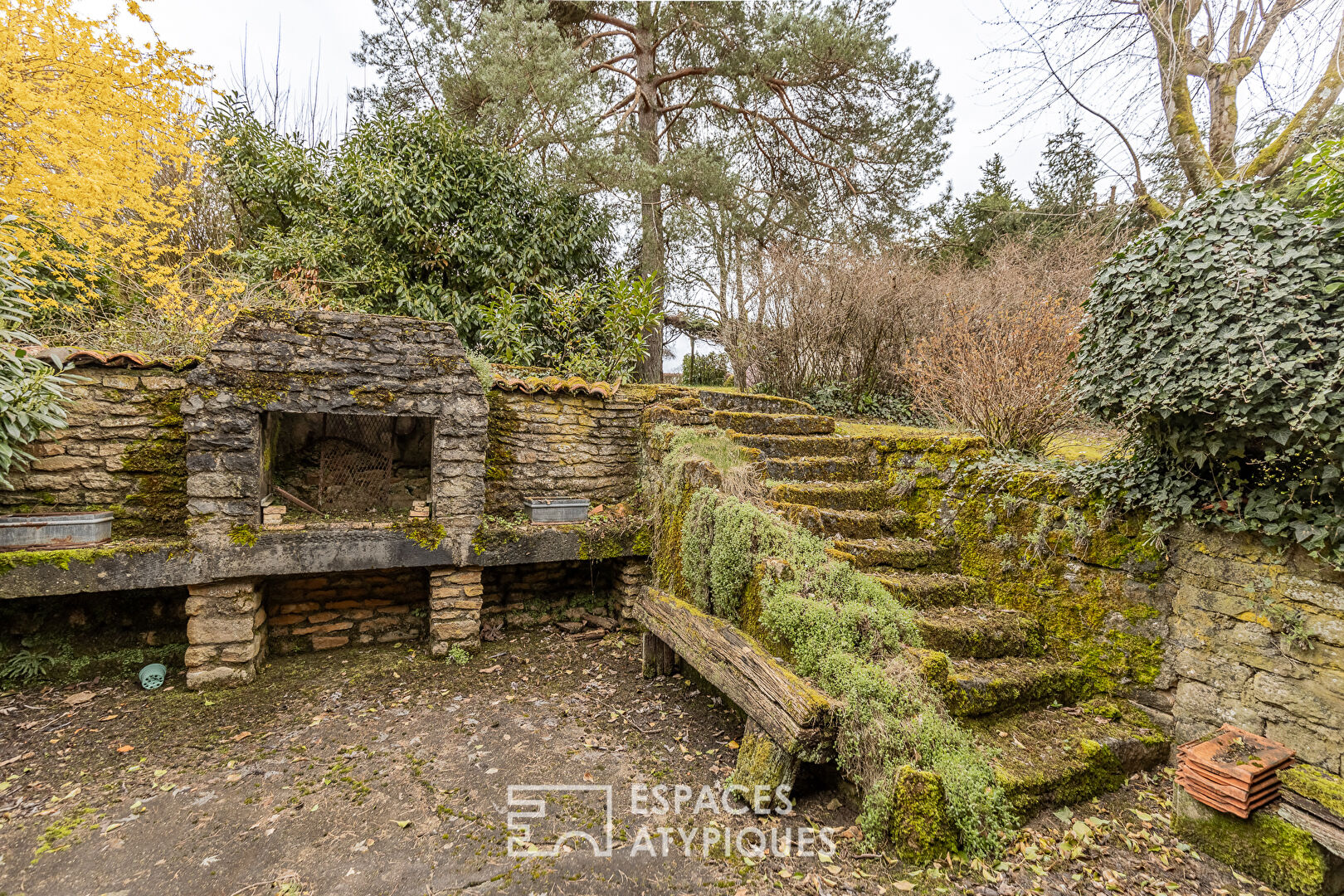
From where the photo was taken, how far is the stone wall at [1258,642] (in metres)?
2.60

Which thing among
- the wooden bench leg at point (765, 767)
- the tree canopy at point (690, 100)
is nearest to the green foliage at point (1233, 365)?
the wooden bench leg at point (765, 767)

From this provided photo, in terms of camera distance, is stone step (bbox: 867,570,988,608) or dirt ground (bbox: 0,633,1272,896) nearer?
dirt ground (bbox: 0,633,1272,896)

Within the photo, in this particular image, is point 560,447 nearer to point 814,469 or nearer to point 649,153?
point 814,469

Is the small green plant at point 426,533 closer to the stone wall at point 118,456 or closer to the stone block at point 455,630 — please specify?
the stone block at point 455,630

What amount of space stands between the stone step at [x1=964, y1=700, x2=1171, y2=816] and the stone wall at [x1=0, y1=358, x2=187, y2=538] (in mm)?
6211

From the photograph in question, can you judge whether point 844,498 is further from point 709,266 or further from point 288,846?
point 709,266

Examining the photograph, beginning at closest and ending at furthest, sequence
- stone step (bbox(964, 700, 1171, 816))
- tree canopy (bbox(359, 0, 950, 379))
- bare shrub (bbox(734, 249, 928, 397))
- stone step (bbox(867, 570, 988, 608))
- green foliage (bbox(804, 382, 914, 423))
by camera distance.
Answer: stone step (bbox(964, 700, 1171, 816)) → stone step (bbox(867, 570, 988, 608)) → tree canopy (bbox(359, 0, 950, 379)) → bare shrub (bbox(734, 249, 928, 397)) → green foliage (bbox(804, 382, 914, 423))

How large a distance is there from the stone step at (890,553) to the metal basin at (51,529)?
5667mm

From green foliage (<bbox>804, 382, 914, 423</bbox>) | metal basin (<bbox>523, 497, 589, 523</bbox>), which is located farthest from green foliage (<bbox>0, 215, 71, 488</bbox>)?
green foliage (<bbox>804, 382, 914, 423</bbox>)

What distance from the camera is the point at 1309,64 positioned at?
4234mm

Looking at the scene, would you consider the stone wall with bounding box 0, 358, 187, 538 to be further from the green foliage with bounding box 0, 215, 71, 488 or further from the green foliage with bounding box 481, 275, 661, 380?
the green foliage with bounding box 481, 275, 661, 380

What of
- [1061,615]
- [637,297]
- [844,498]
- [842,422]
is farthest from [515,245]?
[1061,615]

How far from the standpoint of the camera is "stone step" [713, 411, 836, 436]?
5527mm

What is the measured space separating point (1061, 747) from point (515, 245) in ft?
27.5
